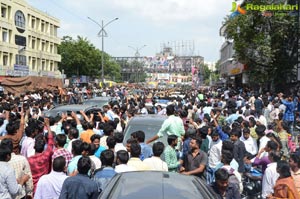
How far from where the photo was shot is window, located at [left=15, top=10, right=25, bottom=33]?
2232 inches

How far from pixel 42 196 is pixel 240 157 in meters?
4.30

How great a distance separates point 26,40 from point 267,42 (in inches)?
1530

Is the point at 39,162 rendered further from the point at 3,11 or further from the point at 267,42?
the point at 3,11

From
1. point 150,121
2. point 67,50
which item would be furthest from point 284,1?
point 67,50

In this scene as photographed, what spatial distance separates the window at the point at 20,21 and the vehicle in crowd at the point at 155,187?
179ft

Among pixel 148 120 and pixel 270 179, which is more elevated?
pixel 148 120

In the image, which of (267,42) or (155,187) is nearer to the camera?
(155,187)

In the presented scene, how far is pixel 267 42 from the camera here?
29.2 m

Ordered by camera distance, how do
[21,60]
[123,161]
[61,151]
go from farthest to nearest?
[21,60]
[61,151]
[123,161]

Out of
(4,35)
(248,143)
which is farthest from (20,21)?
(248,143)

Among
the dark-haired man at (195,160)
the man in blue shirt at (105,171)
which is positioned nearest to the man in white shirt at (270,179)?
the dark-haired man at (195,160)

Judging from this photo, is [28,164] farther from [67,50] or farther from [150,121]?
[67,50]

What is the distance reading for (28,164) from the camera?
6645 millimetres

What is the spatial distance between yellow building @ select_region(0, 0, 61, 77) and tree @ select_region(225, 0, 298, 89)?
28524 millimetres
